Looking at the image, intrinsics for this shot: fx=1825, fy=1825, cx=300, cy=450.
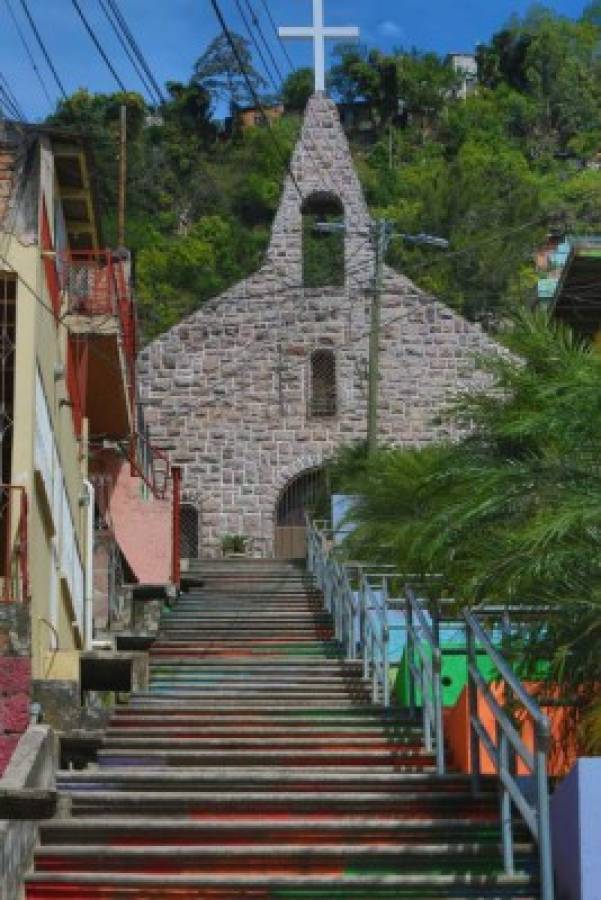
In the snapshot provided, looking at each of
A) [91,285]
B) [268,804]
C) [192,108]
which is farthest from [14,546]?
[192,108]

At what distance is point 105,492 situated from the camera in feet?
80.2

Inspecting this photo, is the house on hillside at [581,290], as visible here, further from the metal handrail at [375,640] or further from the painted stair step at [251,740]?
the painted stair step at [251,740]

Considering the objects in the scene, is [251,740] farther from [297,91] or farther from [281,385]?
[297,91]

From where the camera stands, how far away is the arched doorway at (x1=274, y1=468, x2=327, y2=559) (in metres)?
33.1

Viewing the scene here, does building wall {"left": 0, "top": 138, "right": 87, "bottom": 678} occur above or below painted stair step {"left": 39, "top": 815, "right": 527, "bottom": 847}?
above

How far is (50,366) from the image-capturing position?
1559cm

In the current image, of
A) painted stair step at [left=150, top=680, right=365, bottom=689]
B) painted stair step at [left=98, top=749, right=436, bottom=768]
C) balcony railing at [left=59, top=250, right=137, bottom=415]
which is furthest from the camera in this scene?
balcony railing at [left=59, top=250, right=137, bottom=415]

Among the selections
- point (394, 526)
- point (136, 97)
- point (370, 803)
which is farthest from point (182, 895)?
point (136, 97)

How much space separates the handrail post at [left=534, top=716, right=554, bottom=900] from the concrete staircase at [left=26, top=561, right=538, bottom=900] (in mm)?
449

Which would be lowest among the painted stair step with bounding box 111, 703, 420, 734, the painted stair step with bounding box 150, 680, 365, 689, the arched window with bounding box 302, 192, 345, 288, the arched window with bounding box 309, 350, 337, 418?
the painted stair step with bounding box 150, 680, 365, 689

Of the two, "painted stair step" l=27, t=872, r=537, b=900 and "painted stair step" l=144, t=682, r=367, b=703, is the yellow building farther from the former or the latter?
"painted stair step" l=27, t=872, r=537, b=900

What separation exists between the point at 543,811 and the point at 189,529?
83.9ft

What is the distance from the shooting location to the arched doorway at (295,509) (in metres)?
33.1

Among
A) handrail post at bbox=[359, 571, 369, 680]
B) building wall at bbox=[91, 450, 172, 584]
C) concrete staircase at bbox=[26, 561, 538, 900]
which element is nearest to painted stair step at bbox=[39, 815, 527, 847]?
concrete staircase at bbox=[26, 561, 538, 900]
